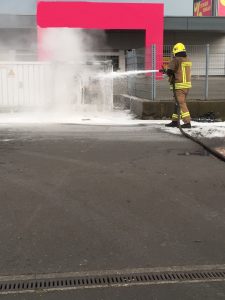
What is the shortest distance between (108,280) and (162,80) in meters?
14.2

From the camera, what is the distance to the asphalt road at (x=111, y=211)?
3.67m

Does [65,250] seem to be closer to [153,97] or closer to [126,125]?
[126,125]

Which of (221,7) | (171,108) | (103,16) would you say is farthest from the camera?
Answer: (221,7)

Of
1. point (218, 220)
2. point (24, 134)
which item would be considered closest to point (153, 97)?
point (24, 134)

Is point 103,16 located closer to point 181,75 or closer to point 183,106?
point 181,75

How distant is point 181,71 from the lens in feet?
34.8

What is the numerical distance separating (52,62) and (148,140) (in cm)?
563

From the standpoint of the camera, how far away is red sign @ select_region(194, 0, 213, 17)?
33031mm

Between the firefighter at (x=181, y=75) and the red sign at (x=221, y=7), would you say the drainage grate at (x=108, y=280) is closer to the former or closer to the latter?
the firefighter at (x=181, y=75)

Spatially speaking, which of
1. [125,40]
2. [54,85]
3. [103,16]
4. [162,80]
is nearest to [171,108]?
[54,85]

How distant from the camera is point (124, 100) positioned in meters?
15.6

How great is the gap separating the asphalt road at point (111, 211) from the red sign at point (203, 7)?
88.2ft

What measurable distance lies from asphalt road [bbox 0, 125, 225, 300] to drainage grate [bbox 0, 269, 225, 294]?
90 mm

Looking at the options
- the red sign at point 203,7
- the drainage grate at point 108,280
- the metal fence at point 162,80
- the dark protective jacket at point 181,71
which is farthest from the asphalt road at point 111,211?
the red sign at point 203,7
